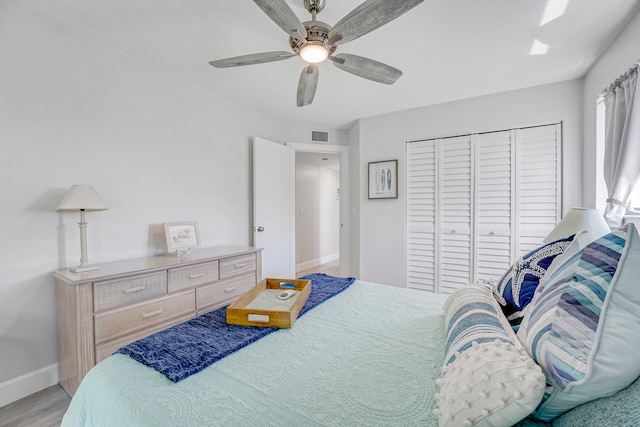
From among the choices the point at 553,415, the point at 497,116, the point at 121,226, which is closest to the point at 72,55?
the point at 121,226

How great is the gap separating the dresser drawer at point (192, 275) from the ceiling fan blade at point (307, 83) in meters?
1.54

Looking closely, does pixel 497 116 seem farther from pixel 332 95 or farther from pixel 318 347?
pixel 318 347

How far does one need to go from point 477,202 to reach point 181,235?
10.0 feet

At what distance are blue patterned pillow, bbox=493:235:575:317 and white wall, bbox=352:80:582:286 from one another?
2110 millimetres

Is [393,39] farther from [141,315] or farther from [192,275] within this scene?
[141,315]

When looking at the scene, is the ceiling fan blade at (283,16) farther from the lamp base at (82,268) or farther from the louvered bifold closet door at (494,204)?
the louvered bifold closet door at (494,204)

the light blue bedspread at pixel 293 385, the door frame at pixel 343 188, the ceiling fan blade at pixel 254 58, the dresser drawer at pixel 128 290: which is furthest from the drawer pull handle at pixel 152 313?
the door frame at pixel 343 188

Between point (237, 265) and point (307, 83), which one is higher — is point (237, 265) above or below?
below

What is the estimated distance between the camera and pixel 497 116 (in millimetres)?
2959

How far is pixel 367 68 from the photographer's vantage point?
70.7 inches

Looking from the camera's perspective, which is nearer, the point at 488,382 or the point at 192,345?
the point at 488,382

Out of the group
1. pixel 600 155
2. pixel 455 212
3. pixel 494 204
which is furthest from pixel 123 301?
pixel 600 155

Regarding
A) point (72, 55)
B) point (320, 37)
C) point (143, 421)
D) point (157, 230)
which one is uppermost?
point (72, 55)

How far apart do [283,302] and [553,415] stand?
115 cm
